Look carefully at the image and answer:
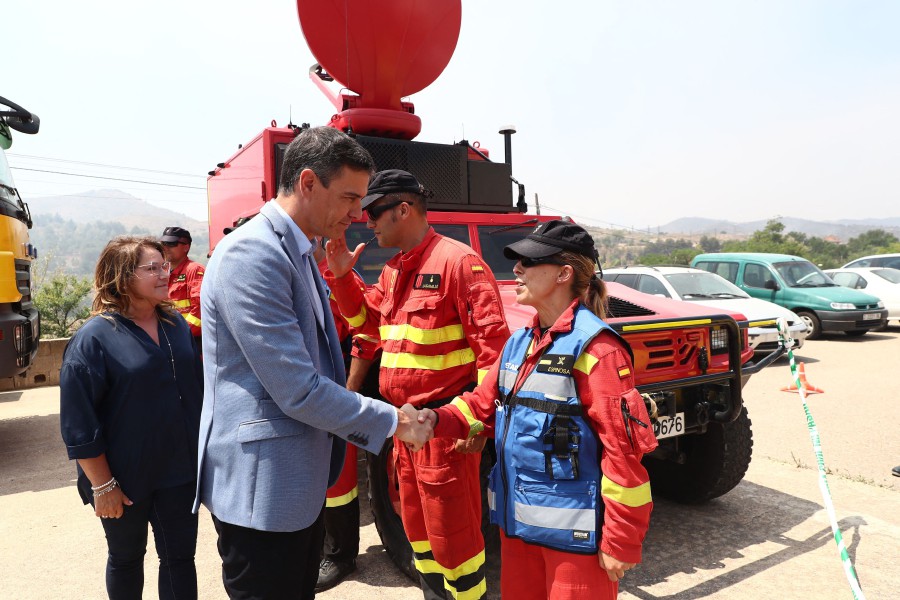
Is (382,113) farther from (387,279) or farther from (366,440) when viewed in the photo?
(366,440)

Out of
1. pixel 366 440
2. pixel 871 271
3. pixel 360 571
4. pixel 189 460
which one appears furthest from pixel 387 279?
pixel 871 271

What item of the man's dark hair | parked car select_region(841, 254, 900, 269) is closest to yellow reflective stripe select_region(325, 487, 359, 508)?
the man's dark hair

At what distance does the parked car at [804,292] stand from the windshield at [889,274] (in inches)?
86.4

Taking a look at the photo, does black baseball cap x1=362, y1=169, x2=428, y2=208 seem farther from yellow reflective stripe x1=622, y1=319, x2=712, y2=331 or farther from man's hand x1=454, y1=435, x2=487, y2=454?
yellow reflective stripe x1=622, y1=319, x2=712, y2=331

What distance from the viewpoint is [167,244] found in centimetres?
541

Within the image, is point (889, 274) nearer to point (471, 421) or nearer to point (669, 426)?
point (669, 426)

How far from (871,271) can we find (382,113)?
14876 mm

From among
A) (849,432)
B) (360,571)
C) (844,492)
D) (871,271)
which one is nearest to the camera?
(360,571)

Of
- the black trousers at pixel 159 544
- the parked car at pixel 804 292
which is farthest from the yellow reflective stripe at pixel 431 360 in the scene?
the parked car at pixel 804 292

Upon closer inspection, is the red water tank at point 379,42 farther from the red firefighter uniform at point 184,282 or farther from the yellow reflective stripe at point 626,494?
the yellow reflective stripe at point 626,494

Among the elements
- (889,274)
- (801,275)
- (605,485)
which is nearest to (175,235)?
(605,485)

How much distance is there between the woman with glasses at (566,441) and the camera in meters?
1.76

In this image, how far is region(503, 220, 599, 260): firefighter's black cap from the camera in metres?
2.01

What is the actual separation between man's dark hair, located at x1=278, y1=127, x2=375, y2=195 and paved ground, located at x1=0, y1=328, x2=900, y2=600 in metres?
2.36
